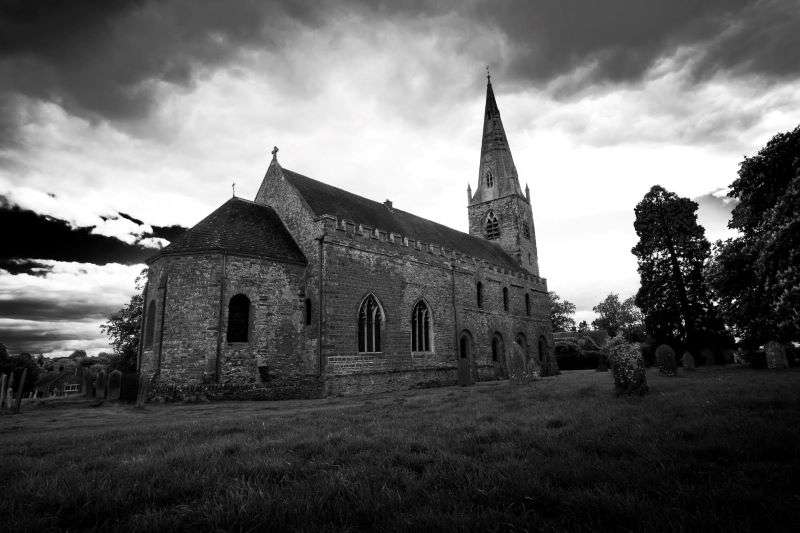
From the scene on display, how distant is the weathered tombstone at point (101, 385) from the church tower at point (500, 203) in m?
29.0

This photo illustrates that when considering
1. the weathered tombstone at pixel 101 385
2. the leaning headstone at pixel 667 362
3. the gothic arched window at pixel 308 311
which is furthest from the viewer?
the gothic arched window at pixel 308 311

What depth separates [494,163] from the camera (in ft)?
125

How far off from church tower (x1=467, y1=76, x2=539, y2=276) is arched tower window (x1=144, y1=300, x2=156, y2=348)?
88.6 feet

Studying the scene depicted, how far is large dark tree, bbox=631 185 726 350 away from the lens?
26.2 meters

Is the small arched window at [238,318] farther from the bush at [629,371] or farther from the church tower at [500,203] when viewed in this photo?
the church tower at [500,203]

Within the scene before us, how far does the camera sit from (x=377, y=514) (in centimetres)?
298

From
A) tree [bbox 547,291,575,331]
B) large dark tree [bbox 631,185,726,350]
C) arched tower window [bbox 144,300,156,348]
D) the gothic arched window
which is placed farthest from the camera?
tree [bbox 547,291,575,331]

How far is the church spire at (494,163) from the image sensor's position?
3728cm

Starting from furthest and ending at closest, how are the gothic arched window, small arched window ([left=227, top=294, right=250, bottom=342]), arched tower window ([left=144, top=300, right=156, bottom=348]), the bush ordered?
the gothic arched window → arched tower window ([left=144, top=300, right=156, bottom=348]) → small arched window ([left=227, top=294, right=250, bottom=342]) → the bush

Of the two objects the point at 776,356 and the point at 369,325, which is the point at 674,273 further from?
the point at 369,325

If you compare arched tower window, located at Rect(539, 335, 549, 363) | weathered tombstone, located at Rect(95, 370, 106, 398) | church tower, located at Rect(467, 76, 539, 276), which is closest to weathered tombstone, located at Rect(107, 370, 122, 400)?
weathered tombstone, located at Rect(95, 370, 106, 398)

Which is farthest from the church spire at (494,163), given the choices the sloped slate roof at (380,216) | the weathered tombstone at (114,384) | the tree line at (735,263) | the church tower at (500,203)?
the weathered tombstone at (114,384)

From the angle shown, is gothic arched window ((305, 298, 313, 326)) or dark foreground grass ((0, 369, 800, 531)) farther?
gothic arched window ((305, 298, 313, 326))

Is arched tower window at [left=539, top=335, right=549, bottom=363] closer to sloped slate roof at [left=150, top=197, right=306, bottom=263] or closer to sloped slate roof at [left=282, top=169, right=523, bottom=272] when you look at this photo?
sloped slate roof at [left=282, top=169, right=523, bottom=272]
